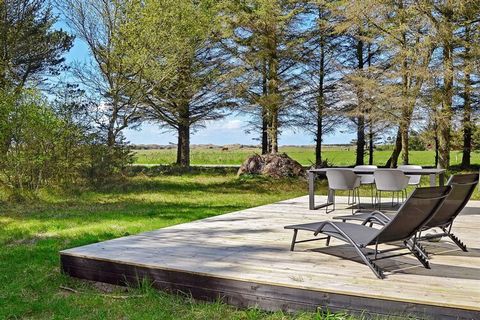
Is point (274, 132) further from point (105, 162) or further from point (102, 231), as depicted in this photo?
point (102, 231)

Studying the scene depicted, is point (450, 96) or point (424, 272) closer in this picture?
point (424, 272)

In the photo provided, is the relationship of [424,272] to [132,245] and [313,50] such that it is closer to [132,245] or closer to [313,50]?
[132,245]

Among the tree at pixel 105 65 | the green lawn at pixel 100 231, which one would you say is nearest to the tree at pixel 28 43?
the tree at pixel 105 65

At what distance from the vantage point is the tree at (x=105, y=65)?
12703 mm

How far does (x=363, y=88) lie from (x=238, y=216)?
29.2ft

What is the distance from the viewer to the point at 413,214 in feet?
11.1

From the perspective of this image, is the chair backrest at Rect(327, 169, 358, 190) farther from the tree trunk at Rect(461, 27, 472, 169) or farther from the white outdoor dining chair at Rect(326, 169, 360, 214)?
the tree trunk at Rect(461, 27, 472, 169)

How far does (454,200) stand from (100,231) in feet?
15.7

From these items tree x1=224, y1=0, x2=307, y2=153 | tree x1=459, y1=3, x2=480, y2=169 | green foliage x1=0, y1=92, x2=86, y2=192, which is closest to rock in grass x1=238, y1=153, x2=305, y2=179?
tree x1=224, y1=0, x2=307, y2=153

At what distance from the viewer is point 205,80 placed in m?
17.7

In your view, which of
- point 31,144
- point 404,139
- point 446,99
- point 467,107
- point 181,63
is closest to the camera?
point 31,144

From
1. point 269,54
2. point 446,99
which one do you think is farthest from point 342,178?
point 269,54

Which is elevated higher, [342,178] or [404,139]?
[404,139]

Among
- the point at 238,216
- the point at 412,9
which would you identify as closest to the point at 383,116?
the point at 412,9
